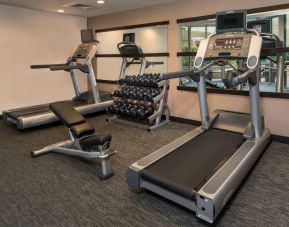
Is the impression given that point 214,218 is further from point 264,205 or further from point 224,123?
point 224,123

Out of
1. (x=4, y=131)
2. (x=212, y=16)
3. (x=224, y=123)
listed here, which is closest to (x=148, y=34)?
(x=212, y=16)

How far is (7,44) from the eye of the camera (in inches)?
200

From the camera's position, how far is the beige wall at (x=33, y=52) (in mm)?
5094

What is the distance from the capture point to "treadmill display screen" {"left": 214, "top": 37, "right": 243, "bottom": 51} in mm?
2988

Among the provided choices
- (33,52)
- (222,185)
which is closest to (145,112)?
(222,185)

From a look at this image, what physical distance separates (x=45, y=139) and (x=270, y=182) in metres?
3.23

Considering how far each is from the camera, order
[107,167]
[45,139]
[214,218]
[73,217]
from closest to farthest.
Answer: [214,218] → [73,217] → [107,167] → [45,139]

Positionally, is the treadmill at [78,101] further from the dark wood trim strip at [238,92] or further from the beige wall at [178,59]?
the dark wood trim strip at [238,92]

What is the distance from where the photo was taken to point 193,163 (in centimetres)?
246

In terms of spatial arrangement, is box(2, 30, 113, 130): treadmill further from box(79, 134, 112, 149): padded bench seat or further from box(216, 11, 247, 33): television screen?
box(216, 11, 247, 33): television screen

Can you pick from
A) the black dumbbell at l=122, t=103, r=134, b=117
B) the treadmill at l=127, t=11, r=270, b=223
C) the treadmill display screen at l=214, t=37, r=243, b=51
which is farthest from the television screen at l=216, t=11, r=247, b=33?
the black dumbbell at l=122, t=103, r=134, b=117

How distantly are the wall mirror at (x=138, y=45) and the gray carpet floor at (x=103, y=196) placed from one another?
2202 mm

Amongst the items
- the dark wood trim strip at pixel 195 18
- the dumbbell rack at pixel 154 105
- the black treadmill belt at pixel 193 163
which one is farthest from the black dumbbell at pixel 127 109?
the dark wood trim strip at pixel 195 18

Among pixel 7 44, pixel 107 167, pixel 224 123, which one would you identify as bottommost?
pixel 107 167
